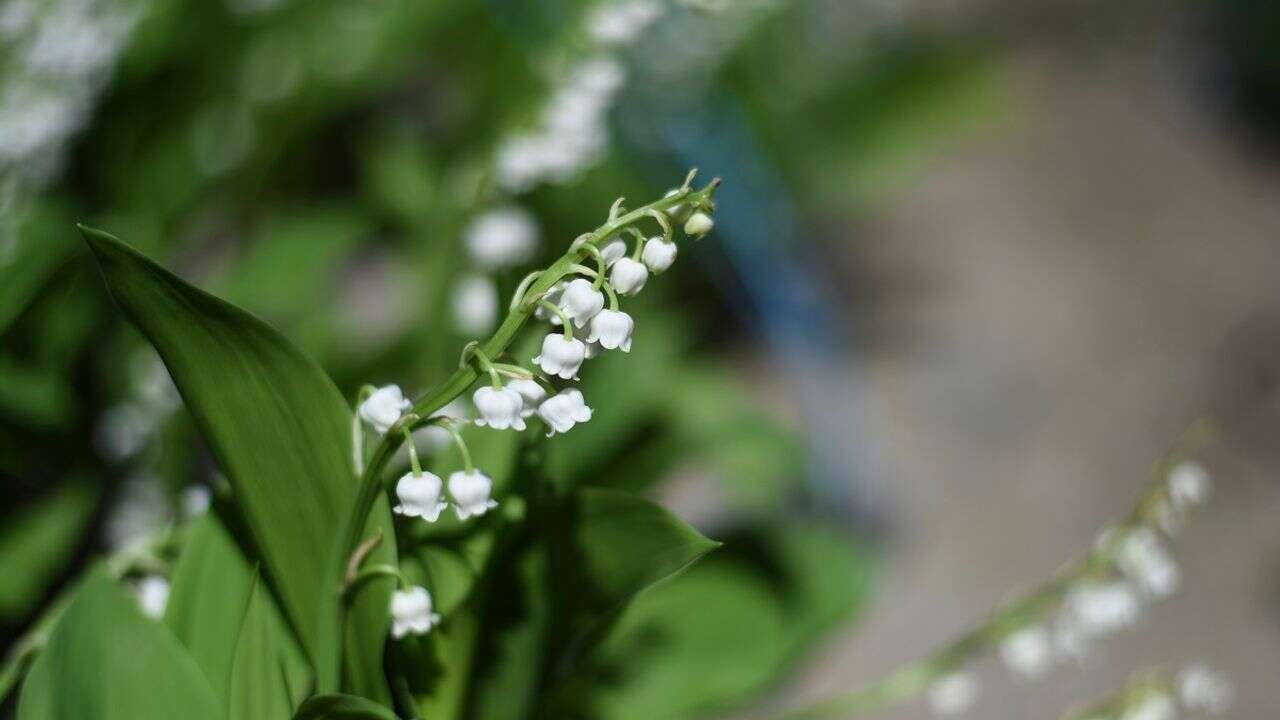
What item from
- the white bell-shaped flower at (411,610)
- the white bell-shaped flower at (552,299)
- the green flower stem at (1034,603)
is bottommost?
the green flower stem at (1034,603)

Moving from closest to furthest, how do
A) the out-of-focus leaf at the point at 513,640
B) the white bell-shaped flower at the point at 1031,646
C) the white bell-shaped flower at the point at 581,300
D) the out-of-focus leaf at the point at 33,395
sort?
the white bell-shaped flower at the point at 581,300 → the out-of-focus leaf at the point at 513,640 → the white bell-shaped flower at the point at 1031,646 → the out-of-focus leaf at the point at 33,395

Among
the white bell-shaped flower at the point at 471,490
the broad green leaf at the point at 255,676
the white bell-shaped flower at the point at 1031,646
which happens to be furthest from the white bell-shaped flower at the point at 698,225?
the white bell-shaped flower at the point at 1031,646

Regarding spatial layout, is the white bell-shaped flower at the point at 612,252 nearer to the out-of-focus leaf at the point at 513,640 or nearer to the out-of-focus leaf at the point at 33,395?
the out-of-focus leaf at the point at 513,640

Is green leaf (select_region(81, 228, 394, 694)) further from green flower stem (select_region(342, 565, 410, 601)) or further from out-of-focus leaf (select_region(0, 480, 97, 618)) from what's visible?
out-of-focus leaf (select_region(0, 480, 97, 618))

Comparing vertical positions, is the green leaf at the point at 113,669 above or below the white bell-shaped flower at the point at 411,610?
above

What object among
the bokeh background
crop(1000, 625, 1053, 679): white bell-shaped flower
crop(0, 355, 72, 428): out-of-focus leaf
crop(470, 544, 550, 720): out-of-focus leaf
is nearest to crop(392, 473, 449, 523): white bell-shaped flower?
crop(470, 544, 550, 720): out-of-focus leaf

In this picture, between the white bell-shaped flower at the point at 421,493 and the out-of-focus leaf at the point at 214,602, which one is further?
the out-of-focus leaf at the point at 214,602

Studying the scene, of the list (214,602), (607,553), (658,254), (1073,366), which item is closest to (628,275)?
(658,254)

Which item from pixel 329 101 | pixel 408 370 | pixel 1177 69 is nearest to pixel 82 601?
pixel 408 370
